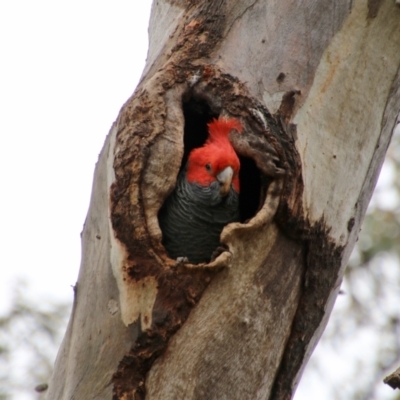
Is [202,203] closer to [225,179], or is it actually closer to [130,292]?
[225,179]

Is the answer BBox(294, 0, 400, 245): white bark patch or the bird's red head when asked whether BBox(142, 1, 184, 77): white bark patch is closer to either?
the bird's red head

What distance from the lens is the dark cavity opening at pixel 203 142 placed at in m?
3.67

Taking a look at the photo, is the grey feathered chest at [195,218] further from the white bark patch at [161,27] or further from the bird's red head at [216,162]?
the white bark patch at [161,27]

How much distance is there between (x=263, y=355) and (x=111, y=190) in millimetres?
1163

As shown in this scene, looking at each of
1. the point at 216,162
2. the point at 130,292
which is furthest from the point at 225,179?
the point at 130,292

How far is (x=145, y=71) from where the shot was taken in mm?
3693

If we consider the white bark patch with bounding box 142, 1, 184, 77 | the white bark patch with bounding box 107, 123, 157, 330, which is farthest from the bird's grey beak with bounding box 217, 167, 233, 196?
the white bark patch with bounding box 107, 123, 157, 330

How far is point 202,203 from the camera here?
450cm

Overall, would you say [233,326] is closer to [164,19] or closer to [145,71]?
[145,71]

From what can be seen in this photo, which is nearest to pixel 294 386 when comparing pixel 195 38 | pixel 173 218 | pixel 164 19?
pixel 173 218

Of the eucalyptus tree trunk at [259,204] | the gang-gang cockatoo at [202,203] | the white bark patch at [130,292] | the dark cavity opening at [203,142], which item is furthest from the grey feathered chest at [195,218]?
the white bark patch at [130,292]

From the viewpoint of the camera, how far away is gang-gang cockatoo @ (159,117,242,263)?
13.7 feet

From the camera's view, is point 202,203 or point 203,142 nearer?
point 202,203

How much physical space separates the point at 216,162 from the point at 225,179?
0.49 feet
